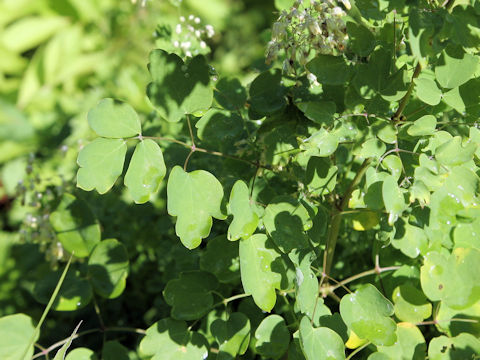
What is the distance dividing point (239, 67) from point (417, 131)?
8.29ft

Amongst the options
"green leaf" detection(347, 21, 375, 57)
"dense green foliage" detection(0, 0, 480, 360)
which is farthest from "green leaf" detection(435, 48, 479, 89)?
"green leaf" detection(347, 21, 375, 57)

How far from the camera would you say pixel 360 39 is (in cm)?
78

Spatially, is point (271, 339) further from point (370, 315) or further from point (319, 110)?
point (319, 110)

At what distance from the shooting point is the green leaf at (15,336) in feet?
3.00

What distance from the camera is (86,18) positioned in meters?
3.10

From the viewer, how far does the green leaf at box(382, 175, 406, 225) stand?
0.68 metres

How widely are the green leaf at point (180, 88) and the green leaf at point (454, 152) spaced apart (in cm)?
37

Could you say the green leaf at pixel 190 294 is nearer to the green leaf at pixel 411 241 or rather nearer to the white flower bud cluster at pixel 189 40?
the green leaf at pixel 411 241

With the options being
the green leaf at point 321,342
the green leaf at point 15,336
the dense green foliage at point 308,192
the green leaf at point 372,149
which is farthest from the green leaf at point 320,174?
the green leaf at point 15,336

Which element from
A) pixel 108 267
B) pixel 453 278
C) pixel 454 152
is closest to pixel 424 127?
pixel 454 152

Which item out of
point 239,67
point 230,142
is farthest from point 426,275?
point 239,67

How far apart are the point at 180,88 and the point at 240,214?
235mm

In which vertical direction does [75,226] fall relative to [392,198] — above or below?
below

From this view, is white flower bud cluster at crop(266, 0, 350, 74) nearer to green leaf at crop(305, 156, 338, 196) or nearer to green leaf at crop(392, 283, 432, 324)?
green leaf at crop(305, 156, 338, 196)
